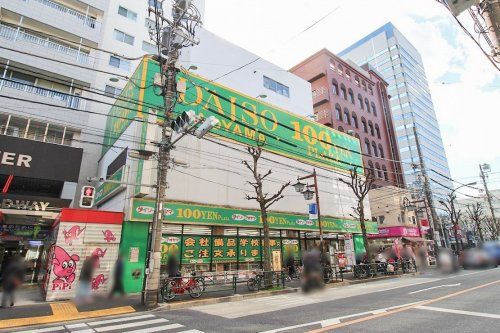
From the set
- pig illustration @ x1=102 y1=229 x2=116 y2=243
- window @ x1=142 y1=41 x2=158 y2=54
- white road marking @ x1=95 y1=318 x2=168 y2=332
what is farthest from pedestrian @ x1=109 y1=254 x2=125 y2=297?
window @ x1=142 y1=41 x2=158 y2=54

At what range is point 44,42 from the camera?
967 inches

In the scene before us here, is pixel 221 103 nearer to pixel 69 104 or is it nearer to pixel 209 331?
pixel 69 104

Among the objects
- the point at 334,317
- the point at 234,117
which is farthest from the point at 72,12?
the point at 334,317

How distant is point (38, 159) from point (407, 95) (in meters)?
91.8

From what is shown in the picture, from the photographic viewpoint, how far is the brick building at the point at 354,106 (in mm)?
46903

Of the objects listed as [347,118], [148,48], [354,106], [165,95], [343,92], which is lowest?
[165,95]

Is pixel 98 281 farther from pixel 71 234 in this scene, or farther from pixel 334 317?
pixel 334 317

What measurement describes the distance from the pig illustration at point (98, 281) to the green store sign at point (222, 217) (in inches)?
132

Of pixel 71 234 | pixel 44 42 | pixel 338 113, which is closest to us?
pixel 71 234

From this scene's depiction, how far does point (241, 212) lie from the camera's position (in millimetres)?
20938

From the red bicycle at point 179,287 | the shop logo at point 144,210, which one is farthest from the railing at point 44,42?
the red bicycle at point 179,287

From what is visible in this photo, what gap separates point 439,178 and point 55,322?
96.2m

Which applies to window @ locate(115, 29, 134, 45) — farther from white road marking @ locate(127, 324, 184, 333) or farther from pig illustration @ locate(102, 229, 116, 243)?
white road marking @ locate(127, 324, 184, 333)

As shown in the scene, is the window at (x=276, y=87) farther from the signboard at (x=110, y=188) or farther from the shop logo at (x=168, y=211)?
the shop logo at (x=168, y=211)
